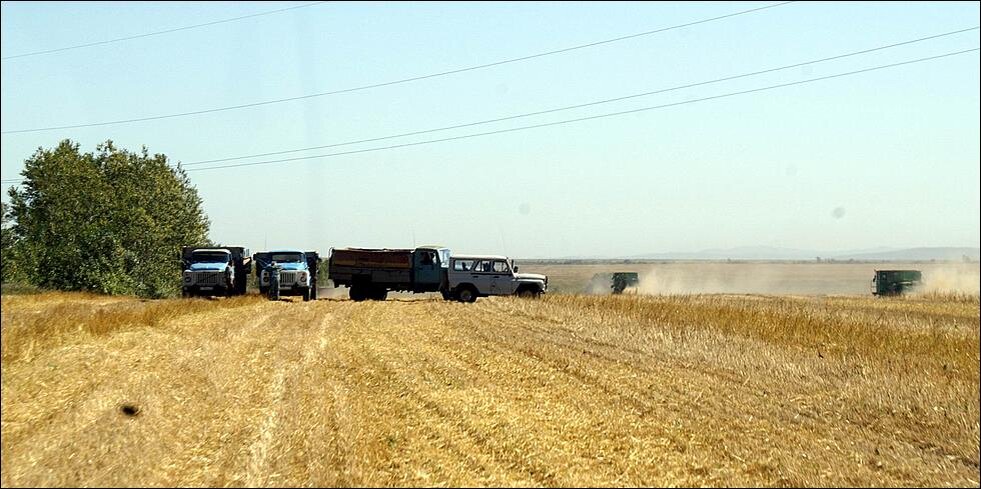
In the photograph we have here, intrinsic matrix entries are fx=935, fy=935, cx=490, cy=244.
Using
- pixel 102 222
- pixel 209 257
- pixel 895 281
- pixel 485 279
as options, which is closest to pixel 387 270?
pixel 485 279

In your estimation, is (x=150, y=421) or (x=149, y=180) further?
(x=149, y=180)

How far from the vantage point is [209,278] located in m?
46.8

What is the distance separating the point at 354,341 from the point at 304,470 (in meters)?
13.7

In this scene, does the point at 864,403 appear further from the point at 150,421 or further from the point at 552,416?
the point at 150,421

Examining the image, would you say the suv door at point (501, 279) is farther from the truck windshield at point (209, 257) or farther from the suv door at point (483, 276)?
the truck windshield at point (209, 257)

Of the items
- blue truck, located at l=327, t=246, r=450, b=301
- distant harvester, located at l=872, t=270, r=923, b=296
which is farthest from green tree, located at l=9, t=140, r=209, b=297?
distant harvester, located at l=872, t=270, r=923, b=296

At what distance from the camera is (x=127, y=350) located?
60.0ft

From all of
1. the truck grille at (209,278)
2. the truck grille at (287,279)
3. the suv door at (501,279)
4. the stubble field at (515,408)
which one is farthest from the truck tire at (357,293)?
the stubble field at (515,408)

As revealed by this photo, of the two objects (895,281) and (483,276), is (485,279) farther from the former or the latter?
(895,281)

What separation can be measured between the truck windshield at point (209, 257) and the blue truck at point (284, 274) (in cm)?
213

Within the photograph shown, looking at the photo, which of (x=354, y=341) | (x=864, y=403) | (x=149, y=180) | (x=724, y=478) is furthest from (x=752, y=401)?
(x=149, y=180)

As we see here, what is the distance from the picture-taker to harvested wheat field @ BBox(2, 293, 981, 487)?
9.88m

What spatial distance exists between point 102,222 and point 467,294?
70.9ft

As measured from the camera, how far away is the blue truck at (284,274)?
48469 millimetres
